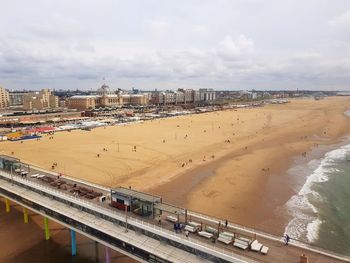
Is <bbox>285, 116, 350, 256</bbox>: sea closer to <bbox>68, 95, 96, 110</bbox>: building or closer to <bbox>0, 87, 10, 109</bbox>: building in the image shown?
<bbox>68, 95, 96, 110</bbox>: building

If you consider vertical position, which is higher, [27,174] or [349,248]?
[27,174]

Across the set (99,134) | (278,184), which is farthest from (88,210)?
(99,134)

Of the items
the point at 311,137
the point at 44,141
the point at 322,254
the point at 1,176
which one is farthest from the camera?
the point at 311,137

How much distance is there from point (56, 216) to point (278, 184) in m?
32.4

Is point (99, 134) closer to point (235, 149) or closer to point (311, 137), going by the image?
point (235, 149)

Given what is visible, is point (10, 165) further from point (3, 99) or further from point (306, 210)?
point (3, 99)

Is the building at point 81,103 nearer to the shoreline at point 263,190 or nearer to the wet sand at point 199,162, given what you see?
the wet sand at point 199,162

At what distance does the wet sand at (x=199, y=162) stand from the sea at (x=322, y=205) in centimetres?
174

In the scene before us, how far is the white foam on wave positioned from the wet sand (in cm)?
132

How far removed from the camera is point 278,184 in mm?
44062

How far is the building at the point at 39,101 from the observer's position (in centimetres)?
16775

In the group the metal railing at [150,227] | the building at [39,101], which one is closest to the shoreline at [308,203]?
the metal railing at [150,227]

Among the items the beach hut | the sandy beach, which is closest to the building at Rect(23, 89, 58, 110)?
the sandy beach

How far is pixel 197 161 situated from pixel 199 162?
75cm
